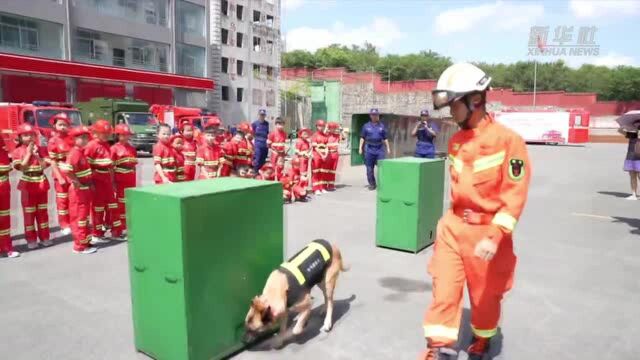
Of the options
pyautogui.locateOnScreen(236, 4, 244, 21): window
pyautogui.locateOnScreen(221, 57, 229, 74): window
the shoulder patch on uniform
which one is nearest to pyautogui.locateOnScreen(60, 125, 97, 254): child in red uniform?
the shoulder patch on uniform

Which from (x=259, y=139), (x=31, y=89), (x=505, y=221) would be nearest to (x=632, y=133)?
(x=259, y=139)

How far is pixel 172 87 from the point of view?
34.1 meters

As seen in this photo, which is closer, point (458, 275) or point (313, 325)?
point (458, 275)

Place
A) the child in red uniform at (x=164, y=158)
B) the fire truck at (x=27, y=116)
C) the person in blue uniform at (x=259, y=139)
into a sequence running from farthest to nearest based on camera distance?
1. the fire truck at (x=27, y=116)
2. the person in blue uniform at (x=259, y=139)
3. the child in red uniform at (x=164, y=158)

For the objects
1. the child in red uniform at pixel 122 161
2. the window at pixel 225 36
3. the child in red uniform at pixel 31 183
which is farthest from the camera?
the window at pixel 225 36

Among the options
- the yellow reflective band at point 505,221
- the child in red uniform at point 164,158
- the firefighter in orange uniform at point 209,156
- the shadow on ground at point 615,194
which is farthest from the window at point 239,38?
the yellow reflective band at point 505,221

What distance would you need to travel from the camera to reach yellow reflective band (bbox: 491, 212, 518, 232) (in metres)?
2.82

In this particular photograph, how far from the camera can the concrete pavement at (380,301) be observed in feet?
12.4

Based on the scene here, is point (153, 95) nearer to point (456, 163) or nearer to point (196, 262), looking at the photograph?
point (196, 262)

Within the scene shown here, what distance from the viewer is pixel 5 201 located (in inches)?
240

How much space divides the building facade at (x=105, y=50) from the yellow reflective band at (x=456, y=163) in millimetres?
26886

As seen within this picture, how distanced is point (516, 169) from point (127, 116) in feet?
71.3

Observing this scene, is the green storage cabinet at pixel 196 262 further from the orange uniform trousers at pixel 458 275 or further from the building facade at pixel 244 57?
the building facade at pixel 244 57

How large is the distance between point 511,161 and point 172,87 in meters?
33.8
